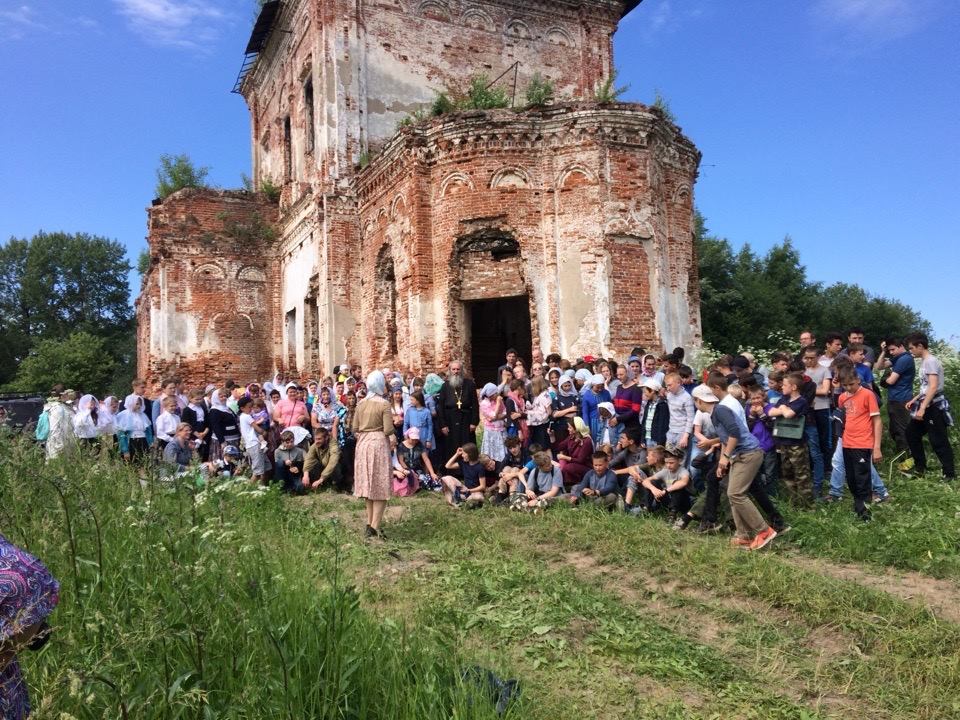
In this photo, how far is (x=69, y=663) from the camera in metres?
2.47

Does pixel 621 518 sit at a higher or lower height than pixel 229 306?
lower

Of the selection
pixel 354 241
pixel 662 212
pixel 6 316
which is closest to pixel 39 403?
pixel 354 241

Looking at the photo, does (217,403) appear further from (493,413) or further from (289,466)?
(493,413)

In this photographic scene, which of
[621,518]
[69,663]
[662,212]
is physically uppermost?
[662,212]

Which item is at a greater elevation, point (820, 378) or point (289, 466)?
point (820, 378)

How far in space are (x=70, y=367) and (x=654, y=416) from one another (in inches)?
1525

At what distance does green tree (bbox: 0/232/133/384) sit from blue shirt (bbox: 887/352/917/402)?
153 feet

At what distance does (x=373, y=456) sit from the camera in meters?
7.27

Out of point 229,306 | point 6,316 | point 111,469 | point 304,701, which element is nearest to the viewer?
point 304,701

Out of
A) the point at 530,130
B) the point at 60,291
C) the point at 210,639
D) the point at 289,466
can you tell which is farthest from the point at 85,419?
the point at 60,291

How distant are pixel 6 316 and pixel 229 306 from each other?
110 ft

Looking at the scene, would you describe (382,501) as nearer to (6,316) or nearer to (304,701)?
(304,701)

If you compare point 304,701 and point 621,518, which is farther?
point 621,518

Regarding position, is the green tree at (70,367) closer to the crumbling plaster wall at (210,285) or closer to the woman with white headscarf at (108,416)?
the crumbling plaster wall at (210,285)
